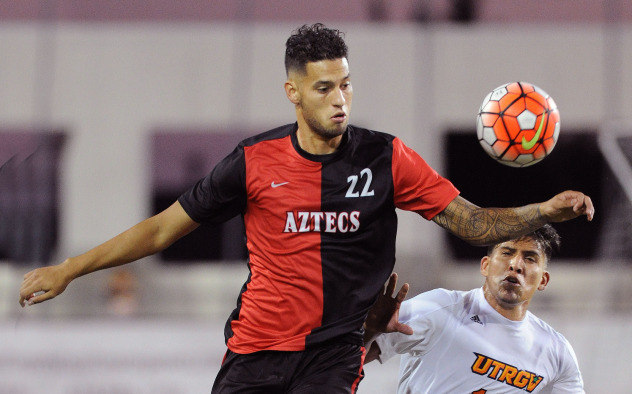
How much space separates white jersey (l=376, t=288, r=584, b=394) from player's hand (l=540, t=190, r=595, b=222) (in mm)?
1294

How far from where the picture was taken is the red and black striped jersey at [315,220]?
10.3 feet

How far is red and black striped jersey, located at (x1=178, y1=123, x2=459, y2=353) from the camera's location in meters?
3.15

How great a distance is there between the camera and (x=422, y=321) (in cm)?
408

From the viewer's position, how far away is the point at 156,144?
1397cm

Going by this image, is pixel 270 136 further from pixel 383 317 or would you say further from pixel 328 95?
pixel 383 317

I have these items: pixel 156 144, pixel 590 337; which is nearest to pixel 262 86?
pixel 156 144

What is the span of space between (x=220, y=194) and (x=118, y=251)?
1.56ft

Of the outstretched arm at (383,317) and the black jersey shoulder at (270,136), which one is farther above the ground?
the black jersey shoulder at (270,136)

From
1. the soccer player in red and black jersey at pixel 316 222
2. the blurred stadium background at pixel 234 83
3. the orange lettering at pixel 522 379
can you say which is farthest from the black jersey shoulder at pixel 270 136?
the blurred stadium background at pixel 234 83

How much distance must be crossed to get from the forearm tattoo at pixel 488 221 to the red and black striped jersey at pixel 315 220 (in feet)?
0.17

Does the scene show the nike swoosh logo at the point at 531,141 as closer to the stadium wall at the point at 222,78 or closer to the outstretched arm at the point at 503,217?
the outstretched arm at the point at 503,217

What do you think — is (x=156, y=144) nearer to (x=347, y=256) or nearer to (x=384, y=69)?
(x=384, y=69)

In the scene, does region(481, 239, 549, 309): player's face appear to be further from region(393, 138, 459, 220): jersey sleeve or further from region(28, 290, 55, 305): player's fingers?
region(28, 290, 55, 305): player's fingers

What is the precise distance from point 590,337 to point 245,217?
3.51 meters
